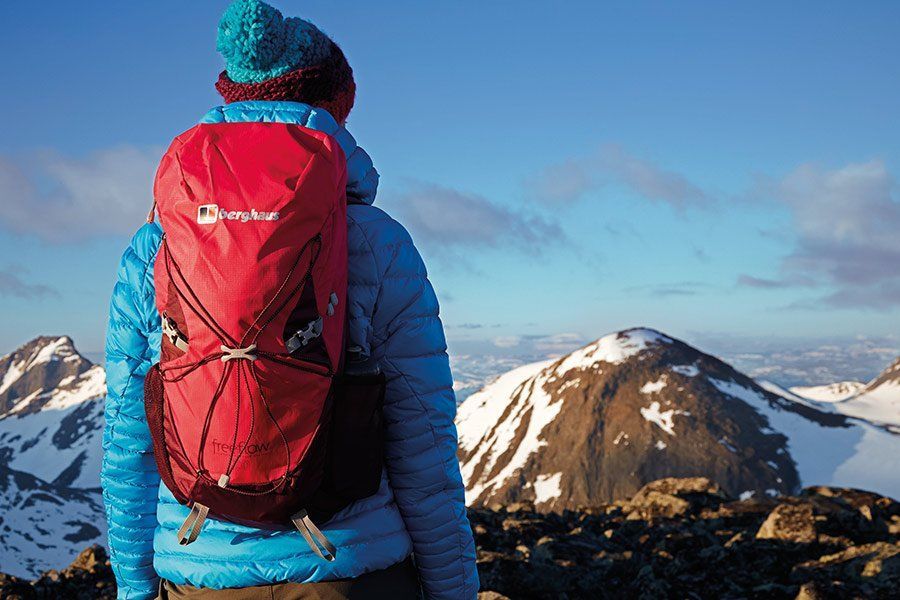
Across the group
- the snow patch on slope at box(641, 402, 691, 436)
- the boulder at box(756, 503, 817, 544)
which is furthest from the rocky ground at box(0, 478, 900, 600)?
the snow patch on slope at box(641, 402, 691, 436)

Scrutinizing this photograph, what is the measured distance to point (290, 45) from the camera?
3.75 metres

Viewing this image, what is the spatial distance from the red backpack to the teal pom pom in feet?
2.26

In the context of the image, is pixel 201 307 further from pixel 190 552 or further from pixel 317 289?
pixel 190 552

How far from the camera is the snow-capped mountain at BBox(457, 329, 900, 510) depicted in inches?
2279

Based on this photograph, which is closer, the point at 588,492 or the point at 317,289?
the point at 317,289

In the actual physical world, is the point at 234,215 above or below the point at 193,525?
above

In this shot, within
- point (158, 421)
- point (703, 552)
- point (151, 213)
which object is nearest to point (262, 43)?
point (151, 213)

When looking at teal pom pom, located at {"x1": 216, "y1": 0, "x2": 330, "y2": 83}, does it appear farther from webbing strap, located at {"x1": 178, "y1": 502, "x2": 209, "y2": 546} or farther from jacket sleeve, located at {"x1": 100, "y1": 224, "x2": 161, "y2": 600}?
webbing strap, located at {"x1": 178, "y1": 502, "x2": 209, "y2": 546}

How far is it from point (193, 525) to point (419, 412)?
123 centimetres

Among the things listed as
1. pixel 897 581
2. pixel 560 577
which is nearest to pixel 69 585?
pixel 560 577

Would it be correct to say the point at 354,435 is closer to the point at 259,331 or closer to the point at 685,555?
the point at 259,331

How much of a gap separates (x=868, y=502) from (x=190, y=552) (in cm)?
1678

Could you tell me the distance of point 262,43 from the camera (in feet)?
12.0

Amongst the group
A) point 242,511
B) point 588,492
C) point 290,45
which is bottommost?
point 588,492
